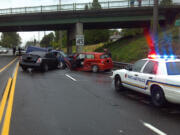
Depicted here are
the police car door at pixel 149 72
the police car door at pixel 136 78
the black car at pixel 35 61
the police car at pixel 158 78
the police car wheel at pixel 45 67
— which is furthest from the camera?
the police car wheel at pixel 45 67

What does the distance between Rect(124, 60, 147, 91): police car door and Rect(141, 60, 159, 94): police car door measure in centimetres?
17

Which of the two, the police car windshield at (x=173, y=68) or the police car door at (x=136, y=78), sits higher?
the police car windshield at (x=173, y=68)

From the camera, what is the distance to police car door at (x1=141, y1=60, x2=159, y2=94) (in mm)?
6848

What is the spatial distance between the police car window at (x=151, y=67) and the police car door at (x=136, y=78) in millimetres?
254

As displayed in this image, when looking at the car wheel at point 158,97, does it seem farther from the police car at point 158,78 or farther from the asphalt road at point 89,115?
the asphalt road at point 89,115

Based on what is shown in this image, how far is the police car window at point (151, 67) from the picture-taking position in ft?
22.7

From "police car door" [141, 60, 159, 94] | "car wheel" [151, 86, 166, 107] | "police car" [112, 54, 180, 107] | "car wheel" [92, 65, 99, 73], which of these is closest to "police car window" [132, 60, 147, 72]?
"police car" [112, 54, 180, 107]

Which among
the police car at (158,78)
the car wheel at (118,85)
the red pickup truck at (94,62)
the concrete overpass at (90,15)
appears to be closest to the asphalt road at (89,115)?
the police car at (158,78)

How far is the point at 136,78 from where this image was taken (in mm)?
7691

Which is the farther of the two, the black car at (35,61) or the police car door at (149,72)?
the black car at (35,61)

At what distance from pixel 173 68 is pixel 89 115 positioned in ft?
9.32

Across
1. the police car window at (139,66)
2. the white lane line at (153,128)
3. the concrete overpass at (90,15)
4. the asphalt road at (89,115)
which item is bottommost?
the white lane line at (153,128)

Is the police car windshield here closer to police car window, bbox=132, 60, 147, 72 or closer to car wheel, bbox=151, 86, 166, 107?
car wheel, bbox=151, 86, 166, 107

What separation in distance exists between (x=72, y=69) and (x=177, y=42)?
366 inches
